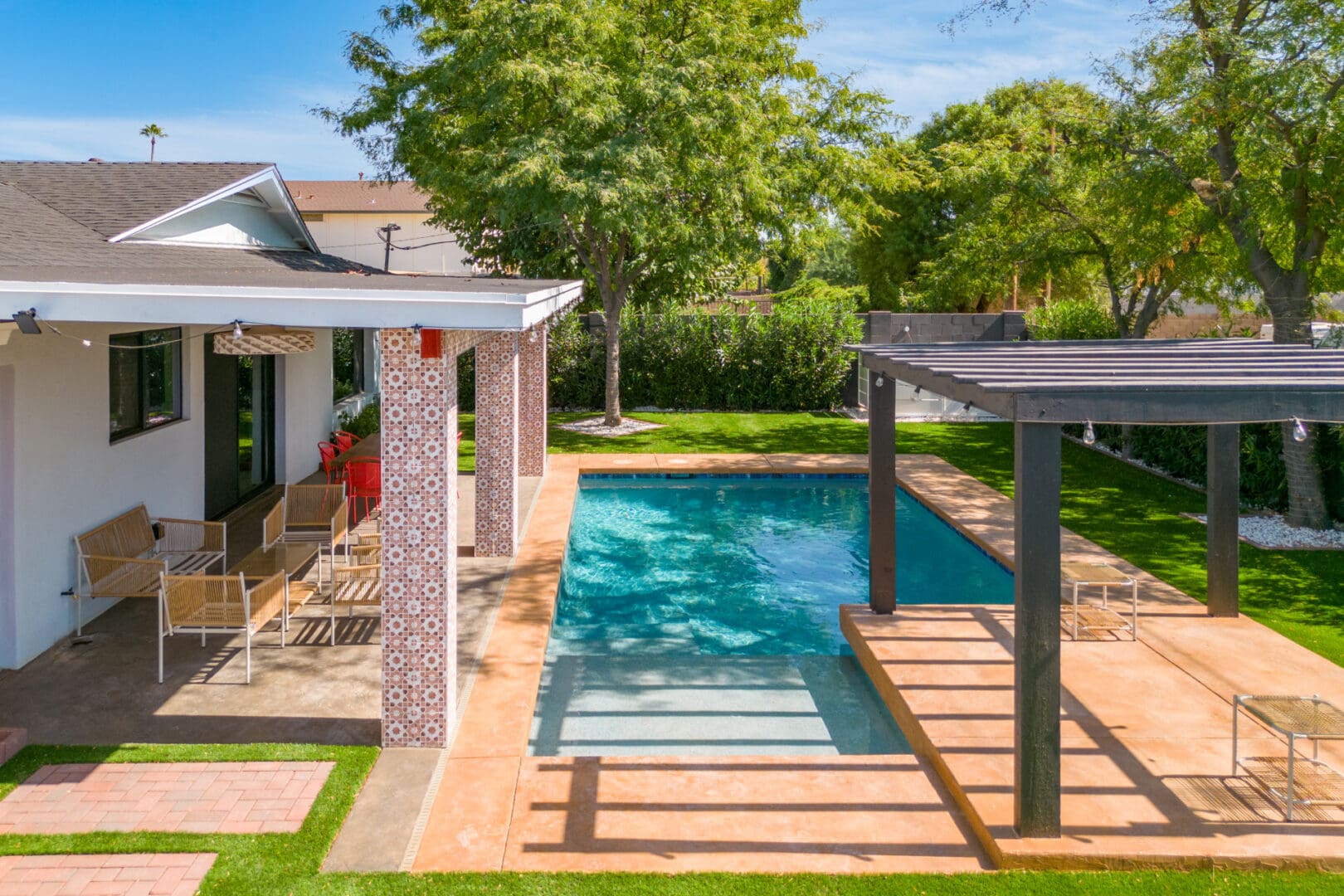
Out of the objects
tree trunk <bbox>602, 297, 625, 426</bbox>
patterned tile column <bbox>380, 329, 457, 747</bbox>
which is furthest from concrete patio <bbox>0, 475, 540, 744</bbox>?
tree trunk <bbox>602, 297, 625, 426</bbox>

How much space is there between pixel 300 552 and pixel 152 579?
117 cm

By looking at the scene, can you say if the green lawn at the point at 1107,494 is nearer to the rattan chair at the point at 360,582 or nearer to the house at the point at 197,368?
the house at the point at 197,368

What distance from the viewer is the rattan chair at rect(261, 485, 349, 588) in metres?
10.3

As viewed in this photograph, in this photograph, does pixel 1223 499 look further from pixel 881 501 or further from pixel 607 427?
pixel 607 427

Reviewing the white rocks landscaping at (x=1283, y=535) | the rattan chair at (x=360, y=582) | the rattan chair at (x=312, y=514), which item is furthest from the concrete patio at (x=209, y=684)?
the white rocks landscaping at (x=1283, y=535)

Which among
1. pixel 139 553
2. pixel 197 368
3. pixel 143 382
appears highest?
pixel 197 368

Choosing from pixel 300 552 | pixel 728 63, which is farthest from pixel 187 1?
pixel 300 552

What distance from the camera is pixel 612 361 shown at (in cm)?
2247

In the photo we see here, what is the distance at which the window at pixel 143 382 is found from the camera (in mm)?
9617

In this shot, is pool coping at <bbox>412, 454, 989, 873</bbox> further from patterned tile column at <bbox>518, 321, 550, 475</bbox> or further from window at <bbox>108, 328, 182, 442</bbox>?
patterned tile column at <bbox>518, 321, 550, 475</bbox>

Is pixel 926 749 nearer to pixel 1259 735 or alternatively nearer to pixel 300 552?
pixel 1259 735

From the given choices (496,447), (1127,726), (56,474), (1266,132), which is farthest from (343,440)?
(1266,132)

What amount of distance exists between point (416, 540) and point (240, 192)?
9.00 meters

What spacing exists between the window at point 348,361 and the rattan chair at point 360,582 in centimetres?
1132
